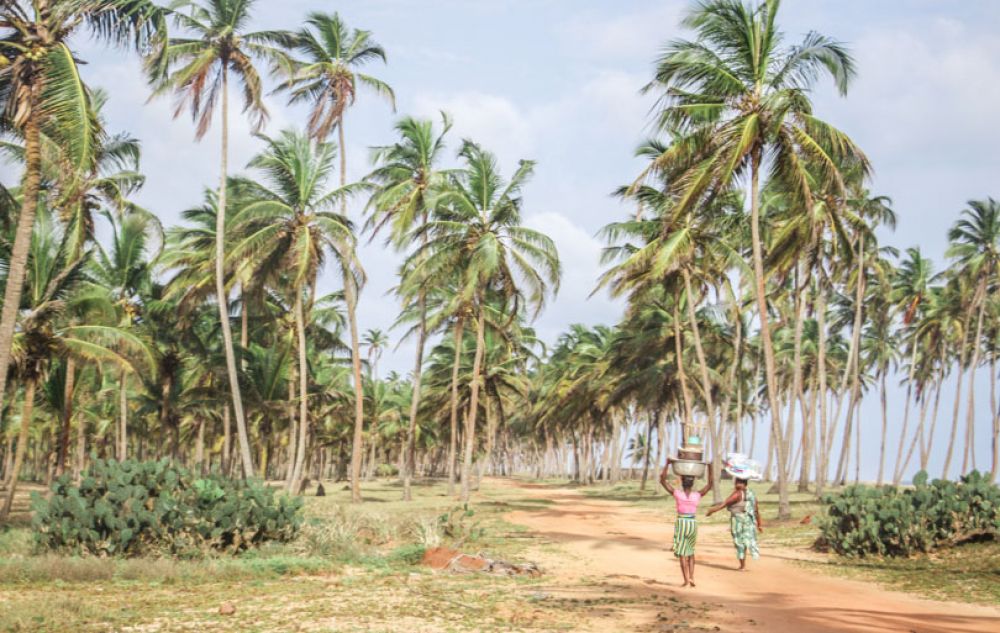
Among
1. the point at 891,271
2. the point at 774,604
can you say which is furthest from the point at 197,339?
the point at 891,271

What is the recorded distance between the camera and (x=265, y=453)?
161ft

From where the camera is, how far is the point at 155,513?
12875mm

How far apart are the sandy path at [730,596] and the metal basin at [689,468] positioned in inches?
63.3

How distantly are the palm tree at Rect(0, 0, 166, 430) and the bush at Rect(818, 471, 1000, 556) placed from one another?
50.6 feet

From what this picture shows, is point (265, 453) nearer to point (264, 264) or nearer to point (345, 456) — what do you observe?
point (345, 456)

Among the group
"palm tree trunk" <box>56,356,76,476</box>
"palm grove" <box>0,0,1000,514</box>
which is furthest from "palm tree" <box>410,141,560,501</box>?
"palm tree trunk" <box>56,356,76,476</box>

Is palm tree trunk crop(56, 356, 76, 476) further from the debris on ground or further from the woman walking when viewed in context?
the woman walking

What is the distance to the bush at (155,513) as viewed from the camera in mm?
12656

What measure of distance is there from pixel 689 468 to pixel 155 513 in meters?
8.46

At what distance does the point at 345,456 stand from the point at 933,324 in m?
44.7

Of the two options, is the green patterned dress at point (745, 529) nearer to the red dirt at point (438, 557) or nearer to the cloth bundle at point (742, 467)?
the cloth bundle at point (742, 467)

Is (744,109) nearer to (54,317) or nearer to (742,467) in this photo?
(742,467)

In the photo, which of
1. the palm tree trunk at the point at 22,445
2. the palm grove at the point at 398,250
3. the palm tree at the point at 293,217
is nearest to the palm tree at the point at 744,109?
the palm grove at the point at 398,250

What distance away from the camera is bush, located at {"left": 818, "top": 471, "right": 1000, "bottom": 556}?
14000mm
